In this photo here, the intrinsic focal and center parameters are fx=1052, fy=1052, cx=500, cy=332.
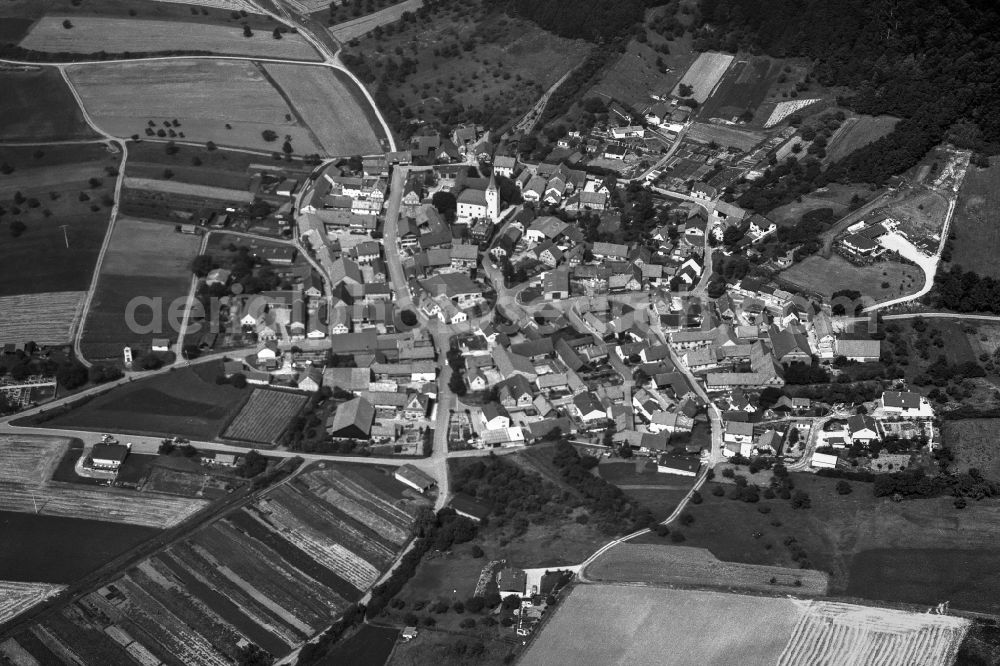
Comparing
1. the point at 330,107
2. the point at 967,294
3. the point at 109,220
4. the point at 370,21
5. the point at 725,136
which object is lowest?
the point at 109,220

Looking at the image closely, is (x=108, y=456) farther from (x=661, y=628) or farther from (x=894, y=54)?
(x=894, y=54)

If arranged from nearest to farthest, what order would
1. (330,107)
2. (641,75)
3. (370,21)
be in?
(641,75) < (330,107) < (370,21)

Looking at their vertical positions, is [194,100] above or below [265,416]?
above

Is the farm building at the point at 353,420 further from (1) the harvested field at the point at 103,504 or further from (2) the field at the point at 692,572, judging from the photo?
(2) the field at the point at 692,572

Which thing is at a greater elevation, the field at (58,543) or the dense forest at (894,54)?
the dense forest at (894,54)

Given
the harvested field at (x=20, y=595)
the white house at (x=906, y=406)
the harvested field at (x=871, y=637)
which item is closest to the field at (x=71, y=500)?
the harvested field at (x=20, y=595)

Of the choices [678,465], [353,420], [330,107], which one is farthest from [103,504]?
[330,107]
